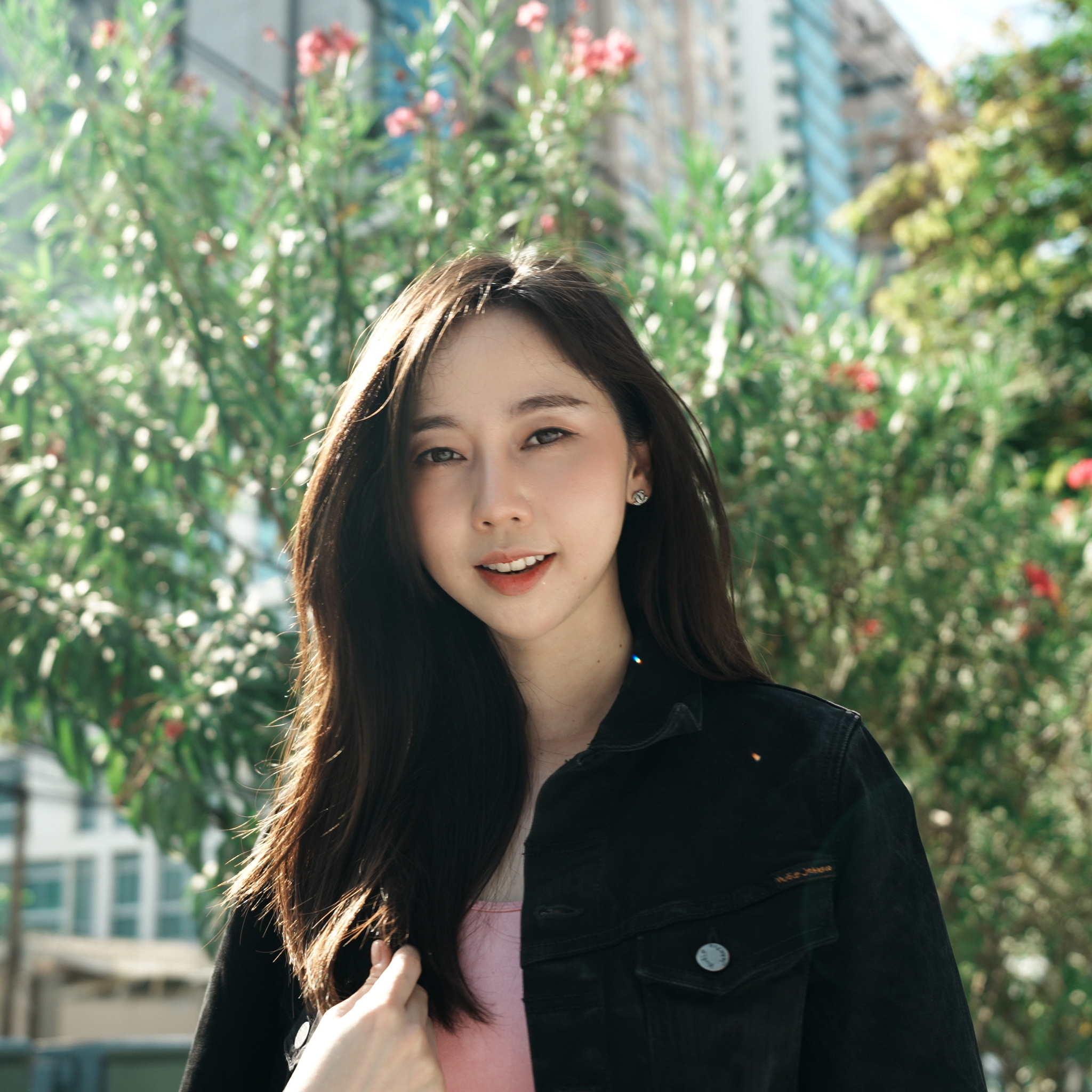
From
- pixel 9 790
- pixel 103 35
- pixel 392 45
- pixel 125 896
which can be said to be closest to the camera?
pixel 103 35

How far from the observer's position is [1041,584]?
407 centimetres

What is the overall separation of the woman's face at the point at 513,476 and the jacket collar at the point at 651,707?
0.12 meters

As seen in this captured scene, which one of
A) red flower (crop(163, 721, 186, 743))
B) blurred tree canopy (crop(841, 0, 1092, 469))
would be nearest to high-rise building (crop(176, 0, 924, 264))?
blurred tree canopy (crop(841, 0, 1092, 469))

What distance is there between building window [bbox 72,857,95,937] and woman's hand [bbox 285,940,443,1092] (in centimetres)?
2801

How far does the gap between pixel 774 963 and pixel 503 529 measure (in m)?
0.53

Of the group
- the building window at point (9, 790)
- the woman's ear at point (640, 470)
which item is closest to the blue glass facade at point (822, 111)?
the building window at point (9, 790)

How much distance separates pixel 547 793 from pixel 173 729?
1403 millimetres

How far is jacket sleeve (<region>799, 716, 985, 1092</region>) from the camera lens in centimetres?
110

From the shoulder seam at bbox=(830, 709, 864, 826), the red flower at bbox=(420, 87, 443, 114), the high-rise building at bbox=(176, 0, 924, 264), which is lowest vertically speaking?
the shoulder seam at bbox=(830, 709, 864, 826)

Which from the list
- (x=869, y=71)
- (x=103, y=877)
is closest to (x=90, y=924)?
(x=103, y=877)

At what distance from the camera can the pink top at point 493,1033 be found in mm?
1246

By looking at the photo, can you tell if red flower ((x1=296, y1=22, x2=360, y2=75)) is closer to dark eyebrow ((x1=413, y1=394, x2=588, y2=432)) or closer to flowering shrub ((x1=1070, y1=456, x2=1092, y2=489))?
dark eyebrow ((x1=413, y1=394, x2=588, y2=432))

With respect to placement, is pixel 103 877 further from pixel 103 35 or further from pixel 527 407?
pixel 527 407

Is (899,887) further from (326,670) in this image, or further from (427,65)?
(427,65)
